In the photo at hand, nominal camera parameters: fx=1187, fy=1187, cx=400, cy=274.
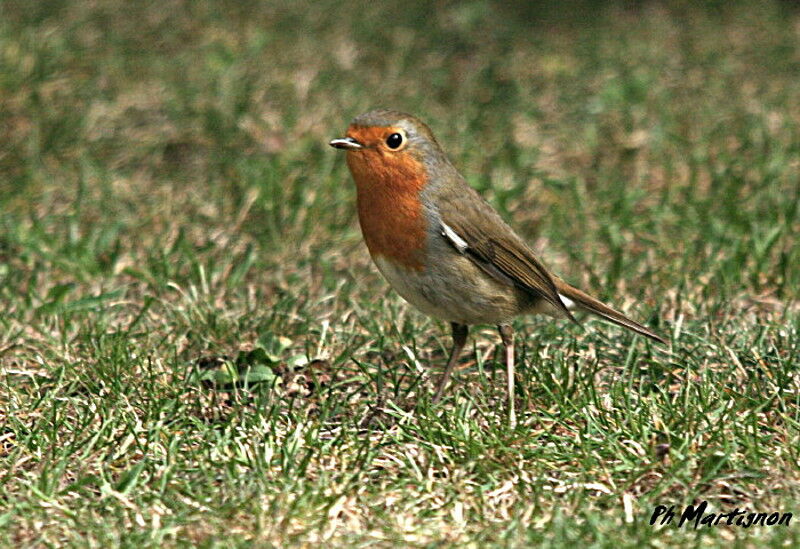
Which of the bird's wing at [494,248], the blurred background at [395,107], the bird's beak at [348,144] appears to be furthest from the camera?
the blurred background at [395,107]

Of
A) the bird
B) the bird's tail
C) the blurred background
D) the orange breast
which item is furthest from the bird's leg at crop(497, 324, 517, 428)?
the blurred background

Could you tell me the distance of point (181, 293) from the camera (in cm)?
535

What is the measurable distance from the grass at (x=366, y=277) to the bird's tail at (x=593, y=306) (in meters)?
0.16

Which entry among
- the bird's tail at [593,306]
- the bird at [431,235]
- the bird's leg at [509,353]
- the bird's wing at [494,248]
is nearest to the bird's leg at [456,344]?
the bird at [431,235]

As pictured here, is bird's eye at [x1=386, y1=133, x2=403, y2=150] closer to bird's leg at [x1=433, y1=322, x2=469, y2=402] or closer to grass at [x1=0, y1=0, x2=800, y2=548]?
bird's leg at [x1=433, y1=322, x2=469, y2=402]

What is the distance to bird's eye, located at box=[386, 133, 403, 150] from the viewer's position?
4.43 m

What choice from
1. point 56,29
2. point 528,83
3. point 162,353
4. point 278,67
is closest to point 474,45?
point 528,83

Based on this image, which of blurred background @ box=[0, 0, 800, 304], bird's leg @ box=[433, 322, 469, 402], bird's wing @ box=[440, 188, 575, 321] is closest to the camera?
bird's wing @ box=[440, 188, 575, 321]

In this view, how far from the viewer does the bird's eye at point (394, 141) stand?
4.43 m

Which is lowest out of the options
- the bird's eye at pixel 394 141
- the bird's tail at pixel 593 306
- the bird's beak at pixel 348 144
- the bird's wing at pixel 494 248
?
the bird's tail at pixel 593 306

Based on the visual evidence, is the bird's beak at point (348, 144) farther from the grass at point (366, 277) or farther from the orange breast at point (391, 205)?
the grass at point (366, 277)

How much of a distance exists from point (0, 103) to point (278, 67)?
71.0 inches

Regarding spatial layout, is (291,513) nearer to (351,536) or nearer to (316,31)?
(351,536)

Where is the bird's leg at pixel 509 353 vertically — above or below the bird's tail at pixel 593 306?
below
